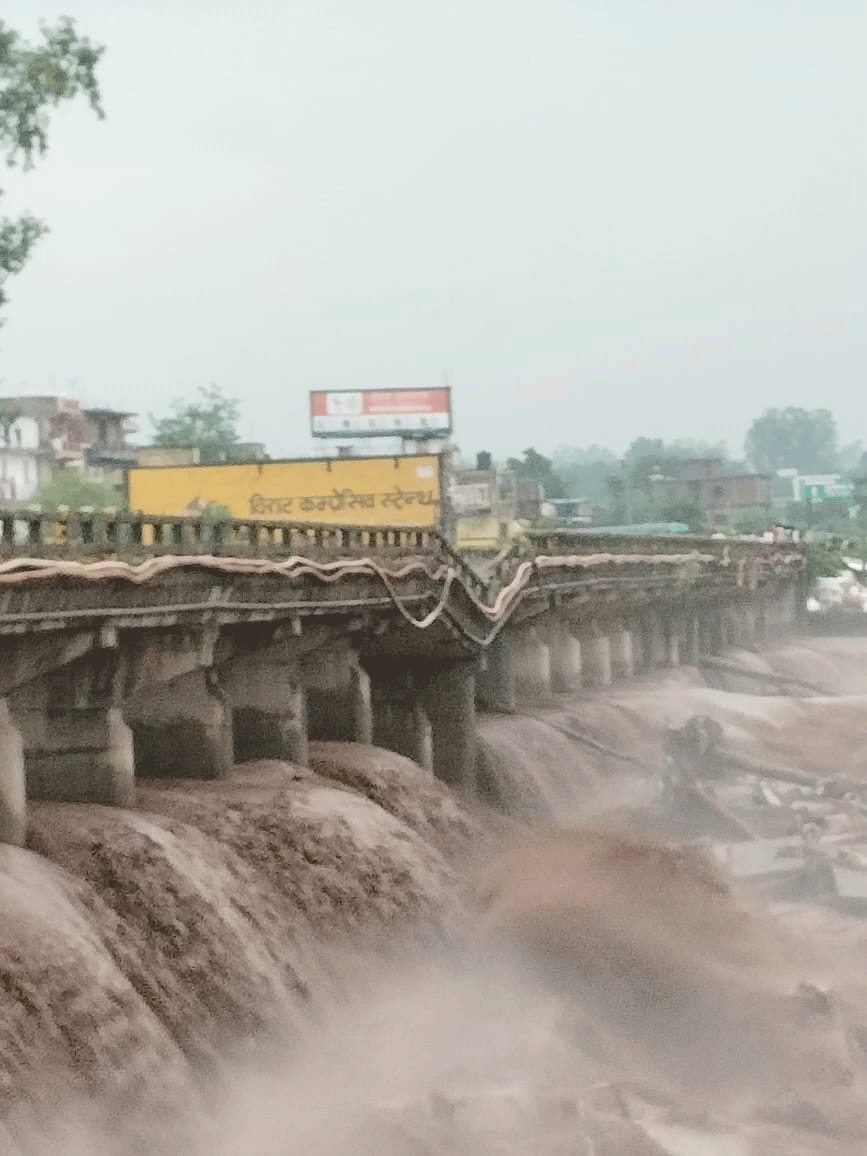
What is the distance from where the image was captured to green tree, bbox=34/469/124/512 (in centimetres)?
9556

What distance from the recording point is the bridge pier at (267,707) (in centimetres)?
3528

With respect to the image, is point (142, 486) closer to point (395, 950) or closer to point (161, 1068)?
point (395, 950)

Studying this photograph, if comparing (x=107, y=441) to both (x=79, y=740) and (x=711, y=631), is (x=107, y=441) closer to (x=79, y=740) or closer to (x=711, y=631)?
(x=711, y=631)

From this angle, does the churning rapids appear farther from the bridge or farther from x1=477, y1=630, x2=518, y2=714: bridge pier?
x1=477, y1=630, x2=518, y2=714: bridge pier

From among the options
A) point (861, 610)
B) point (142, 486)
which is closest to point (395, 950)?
point (142, 486)

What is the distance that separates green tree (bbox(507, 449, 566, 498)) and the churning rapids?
458 ft

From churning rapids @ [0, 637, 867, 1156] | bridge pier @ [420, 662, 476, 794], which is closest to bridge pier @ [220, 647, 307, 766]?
churning rapids @ [0, 637, 867, 1156]

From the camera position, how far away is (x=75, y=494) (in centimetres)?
9581

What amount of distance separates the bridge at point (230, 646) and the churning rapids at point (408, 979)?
1.14 metres

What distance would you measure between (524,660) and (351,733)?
2213 centimetres

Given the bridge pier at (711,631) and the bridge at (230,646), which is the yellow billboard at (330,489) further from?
the bridge at (230,646)

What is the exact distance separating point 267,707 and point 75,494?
62468mm

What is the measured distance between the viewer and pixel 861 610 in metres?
118

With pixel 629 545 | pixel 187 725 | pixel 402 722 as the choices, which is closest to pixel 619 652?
pixel 629 545
